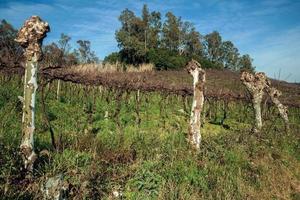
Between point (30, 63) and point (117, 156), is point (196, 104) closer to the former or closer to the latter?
point (117, 156)

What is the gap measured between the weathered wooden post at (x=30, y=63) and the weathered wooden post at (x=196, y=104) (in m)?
5.13

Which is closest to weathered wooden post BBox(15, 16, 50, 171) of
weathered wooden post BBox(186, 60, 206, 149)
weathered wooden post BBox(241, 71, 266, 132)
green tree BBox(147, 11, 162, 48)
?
weathered wooden post BBox(186, 60, 206, 149)

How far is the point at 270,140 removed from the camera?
12484mm

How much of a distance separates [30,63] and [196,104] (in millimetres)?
5679

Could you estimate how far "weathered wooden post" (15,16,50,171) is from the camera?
5969mm

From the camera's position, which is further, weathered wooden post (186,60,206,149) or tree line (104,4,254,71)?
tree line (104,4,254,71)

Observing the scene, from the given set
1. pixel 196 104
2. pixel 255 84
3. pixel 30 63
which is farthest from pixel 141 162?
pixel 255 84

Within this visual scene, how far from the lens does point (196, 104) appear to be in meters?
10.5

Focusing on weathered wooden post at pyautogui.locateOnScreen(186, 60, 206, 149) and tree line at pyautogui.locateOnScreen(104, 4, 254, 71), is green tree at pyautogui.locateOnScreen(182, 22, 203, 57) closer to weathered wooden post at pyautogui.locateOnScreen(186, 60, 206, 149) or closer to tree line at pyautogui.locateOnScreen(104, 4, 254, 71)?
tree line at pyautogui.locateOnScreen(104, 4, 254, 71)

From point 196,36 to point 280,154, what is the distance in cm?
6702

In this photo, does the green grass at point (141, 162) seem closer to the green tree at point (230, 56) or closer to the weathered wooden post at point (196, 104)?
the weathered wooden post at point (196, 104)

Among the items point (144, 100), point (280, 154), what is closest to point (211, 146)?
point (280, 154)

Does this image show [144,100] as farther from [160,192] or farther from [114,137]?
[160,192]

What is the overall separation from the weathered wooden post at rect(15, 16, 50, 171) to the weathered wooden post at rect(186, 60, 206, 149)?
513 centimetres
